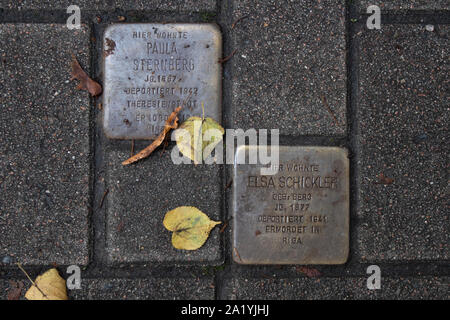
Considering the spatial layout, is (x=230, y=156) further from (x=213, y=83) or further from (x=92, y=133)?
(x=92, y=133)

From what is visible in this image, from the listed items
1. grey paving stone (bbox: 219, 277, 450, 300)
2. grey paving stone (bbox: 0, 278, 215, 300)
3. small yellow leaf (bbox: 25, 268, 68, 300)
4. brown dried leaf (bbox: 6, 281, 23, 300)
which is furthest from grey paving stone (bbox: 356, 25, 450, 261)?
brown dried leaf (bbox: 6, 281, 23, 300)

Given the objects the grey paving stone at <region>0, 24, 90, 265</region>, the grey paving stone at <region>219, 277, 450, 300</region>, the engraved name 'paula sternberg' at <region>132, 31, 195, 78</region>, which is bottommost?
the grey paving stone at <region>219, 277, 450, 300</region>

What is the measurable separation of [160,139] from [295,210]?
0.62m

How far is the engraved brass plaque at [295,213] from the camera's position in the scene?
5.01 feet

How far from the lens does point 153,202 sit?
5.08 feet

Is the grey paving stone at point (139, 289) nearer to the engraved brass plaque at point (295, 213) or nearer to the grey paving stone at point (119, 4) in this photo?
the engraved brass plaque at point (295, 213)

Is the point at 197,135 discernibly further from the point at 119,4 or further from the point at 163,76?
the point at 119,4

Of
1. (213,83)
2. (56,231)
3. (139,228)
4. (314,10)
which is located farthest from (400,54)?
(56,231)

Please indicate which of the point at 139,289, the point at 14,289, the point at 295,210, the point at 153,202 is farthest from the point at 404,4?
the point at 14,289

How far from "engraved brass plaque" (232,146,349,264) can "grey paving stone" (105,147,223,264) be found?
0.12 metres

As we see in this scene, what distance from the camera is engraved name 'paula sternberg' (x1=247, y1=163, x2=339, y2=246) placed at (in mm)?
1526

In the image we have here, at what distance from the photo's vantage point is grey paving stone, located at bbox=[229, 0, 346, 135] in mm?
1562

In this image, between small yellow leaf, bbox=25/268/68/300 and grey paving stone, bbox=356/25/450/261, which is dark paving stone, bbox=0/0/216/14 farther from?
small yellow leaf, bbox=25/268/68/300

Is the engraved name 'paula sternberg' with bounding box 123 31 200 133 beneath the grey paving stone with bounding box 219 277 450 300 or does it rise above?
above
